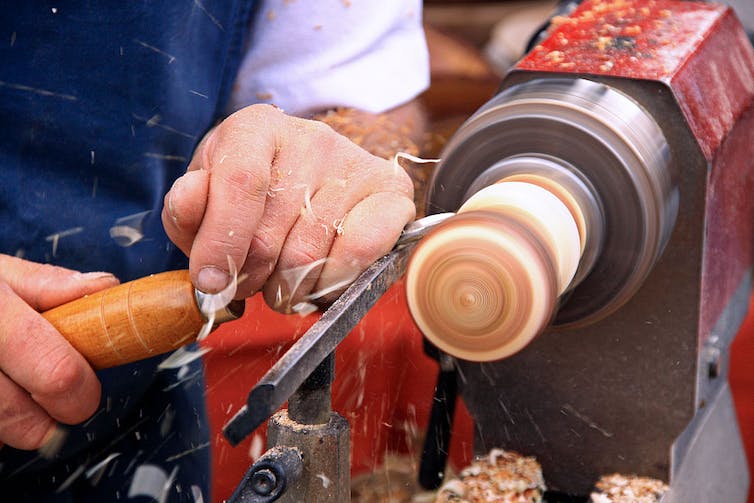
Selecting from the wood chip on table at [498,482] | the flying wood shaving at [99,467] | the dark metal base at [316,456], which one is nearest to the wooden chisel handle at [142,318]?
the dark metal base at [316,456]

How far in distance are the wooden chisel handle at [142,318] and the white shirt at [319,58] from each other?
0.53 m

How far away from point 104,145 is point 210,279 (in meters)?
0.44

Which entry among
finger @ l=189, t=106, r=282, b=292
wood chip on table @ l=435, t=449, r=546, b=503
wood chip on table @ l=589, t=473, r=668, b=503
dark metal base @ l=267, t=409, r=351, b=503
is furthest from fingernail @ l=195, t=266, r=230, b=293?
wood chip on table @ l=589, t=473, r=668, b=503

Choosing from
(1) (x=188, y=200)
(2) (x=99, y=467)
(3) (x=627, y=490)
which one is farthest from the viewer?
(2) (x=99, y=467)

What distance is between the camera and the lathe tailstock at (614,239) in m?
0.69

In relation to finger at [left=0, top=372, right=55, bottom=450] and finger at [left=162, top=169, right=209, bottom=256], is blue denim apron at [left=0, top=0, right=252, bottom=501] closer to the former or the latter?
finger at [left=0, top=372, right=55, bottom=450]

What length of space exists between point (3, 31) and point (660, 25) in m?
0.70

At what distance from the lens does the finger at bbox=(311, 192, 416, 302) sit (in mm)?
684

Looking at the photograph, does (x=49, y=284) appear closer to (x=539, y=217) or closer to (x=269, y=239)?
(x=269, y=239)

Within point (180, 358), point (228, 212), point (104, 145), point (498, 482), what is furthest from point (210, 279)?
point (180, 358)

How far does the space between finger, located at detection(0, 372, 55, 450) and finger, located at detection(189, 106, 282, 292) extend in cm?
22

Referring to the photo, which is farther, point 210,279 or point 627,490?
point 627,490

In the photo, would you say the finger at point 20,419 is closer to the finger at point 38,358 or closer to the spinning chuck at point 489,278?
the finger at point 38,358

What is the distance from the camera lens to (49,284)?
0.76 metres
